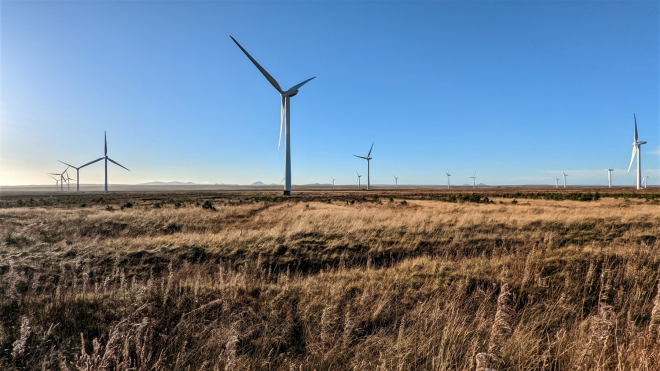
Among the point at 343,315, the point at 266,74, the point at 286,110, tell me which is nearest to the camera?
the point at 343,315

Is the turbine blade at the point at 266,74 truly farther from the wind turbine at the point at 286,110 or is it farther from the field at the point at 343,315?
the field at the point at 343,315

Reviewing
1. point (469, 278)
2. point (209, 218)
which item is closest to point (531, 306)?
point (469, 278)

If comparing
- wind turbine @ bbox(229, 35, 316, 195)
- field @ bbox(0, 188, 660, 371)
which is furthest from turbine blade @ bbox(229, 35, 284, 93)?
field @ bbox(0, 188, 660, 371)

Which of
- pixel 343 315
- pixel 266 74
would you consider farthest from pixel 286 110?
pixel 343 315

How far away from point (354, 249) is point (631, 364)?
9656mm

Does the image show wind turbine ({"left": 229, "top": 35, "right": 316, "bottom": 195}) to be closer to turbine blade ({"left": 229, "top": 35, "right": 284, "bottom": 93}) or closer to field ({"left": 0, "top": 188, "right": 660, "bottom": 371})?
turbine blade ({"left": 229, "top": 35, "right": 284, "bottom": 93})

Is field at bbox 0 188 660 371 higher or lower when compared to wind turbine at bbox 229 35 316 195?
lower

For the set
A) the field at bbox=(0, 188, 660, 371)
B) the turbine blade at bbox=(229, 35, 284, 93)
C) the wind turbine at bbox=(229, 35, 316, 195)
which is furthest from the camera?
the wind turbine at bbox=(229, 35, 316, 195)

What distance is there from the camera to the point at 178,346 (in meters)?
4.10

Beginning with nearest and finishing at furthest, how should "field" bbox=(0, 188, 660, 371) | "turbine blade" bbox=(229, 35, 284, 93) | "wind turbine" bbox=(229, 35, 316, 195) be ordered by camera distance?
1. "field" bbox=(0, 188, 660, 371)
2. "turbine blade" bbox=(229, 35, 284, 93)
3. "wind turbine" bbox=(229, 35, 316, 195)

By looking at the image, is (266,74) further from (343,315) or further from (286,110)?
(343,315)

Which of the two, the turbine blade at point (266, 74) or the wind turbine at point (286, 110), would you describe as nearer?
the turbine blade at point (266, 74)

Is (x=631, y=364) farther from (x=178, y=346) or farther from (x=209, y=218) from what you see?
(x=209, y=218)

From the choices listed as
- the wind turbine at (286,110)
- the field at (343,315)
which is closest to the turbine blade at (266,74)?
the wind turbine at (286,110)
